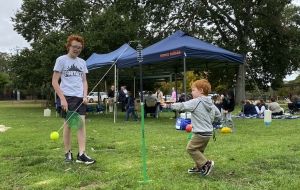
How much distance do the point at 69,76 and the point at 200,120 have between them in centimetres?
204

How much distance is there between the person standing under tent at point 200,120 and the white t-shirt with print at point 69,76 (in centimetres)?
169

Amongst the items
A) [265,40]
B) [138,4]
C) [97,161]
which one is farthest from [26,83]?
[97,161]

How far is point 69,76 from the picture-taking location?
659cm

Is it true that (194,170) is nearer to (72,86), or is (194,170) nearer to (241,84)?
(72,86)

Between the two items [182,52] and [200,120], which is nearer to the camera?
[200,120]

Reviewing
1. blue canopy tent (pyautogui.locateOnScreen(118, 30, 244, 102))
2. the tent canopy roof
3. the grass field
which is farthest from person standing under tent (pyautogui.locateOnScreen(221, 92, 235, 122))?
the grass field

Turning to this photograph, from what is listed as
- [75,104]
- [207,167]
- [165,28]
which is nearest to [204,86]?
[207,167]

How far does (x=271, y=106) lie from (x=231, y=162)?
12961 mm

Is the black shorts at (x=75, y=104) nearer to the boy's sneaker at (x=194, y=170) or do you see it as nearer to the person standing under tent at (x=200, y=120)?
the person standing under tent at (x=200, y=120)

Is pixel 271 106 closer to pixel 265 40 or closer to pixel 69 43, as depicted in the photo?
pixel 69 43

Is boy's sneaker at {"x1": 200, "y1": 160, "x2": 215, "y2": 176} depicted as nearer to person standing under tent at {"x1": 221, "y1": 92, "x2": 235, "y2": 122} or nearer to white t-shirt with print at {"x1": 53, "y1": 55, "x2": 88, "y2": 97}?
white t-shirt with print at {"x1": 53, "y1": 55, "x2": 88, "y2": 97}

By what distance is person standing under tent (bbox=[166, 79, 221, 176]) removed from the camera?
576 centimetres

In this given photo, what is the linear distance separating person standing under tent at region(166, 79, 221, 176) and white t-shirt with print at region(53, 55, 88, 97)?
66.4 inches

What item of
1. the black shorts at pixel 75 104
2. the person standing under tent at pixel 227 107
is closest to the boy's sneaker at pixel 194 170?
the black shorts at pixel 75 104
